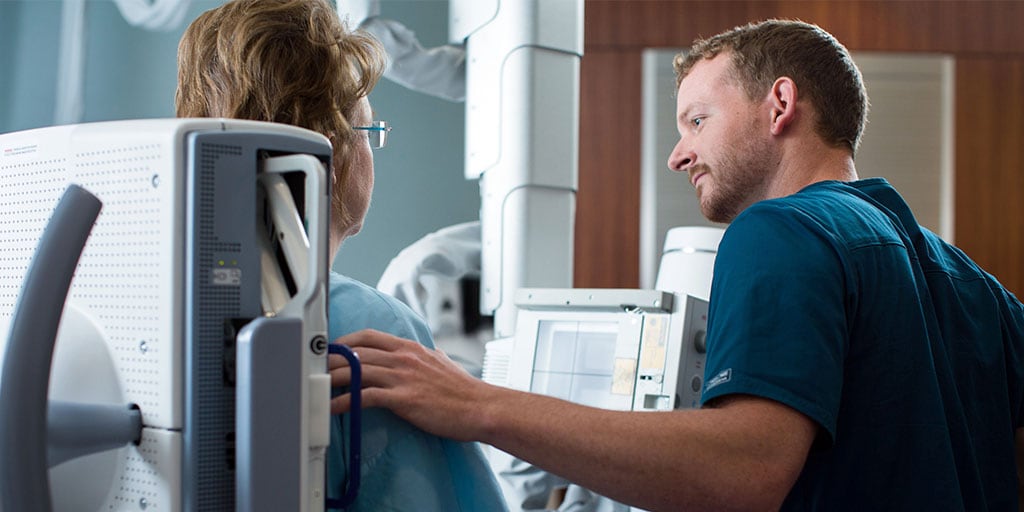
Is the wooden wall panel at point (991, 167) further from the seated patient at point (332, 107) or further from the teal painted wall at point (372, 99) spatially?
the seated patient at point (332, 107)

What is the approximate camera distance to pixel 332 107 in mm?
1262

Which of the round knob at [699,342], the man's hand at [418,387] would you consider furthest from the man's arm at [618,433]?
the round knob at [699,342]

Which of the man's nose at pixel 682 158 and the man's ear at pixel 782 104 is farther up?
the man's ear at pixel 782 104

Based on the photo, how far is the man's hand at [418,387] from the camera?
1.10 m

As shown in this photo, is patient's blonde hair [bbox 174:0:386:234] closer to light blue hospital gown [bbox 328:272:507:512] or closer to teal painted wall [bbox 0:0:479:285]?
light blue hospital gown [bbox 328:272:507:512]

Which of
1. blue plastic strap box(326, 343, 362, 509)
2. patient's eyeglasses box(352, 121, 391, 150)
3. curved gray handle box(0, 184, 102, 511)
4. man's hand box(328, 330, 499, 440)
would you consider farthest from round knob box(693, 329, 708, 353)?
curved gray handle box(0, 184, 102, 511)

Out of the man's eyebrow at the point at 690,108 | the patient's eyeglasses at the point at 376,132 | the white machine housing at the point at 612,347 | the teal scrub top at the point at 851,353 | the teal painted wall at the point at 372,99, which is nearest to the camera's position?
the teal scrub top at the point at 851,353

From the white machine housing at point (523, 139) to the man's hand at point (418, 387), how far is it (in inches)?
76.7

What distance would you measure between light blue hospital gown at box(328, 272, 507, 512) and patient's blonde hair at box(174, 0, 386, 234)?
0.22 m

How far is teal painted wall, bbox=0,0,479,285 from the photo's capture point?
10.8 ft

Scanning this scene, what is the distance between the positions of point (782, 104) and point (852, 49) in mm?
3468

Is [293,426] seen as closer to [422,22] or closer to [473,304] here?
[473,304]

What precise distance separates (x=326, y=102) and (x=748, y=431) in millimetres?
644

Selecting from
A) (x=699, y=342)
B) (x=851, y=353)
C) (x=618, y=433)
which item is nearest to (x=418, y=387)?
(x=618, y=433)
